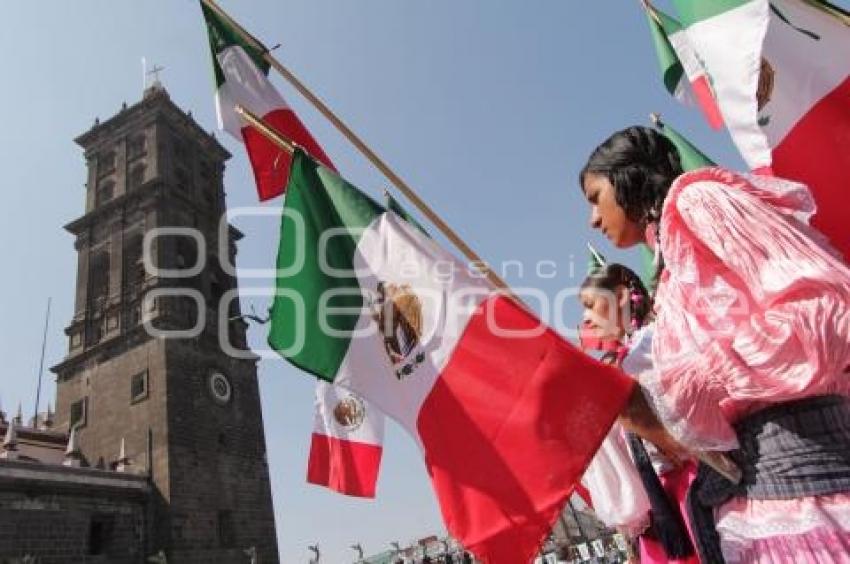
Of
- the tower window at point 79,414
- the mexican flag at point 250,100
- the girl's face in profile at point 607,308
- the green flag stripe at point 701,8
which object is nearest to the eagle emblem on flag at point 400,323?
the girl's face in profile at point 607,308

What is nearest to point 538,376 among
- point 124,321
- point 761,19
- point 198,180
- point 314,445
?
point 761,19

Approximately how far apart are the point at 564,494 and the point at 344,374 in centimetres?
150

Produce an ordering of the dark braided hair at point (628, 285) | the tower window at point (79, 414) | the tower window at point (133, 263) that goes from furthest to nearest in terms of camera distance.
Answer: the tower window at point (133, 263)
the tower window at point (79, 414)
the dark braided hair at point (628, 285)

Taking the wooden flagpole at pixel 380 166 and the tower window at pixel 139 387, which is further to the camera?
the tower window at pixel 139 387

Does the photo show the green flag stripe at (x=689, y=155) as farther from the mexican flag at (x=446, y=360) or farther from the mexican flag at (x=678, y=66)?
the mexican flag at (x=446, y=360)

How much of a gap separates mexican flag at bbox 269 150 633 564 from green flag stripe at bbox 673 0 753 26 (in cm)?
226

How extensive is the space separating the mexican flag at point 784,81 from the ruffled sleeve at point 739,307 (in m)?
1.63

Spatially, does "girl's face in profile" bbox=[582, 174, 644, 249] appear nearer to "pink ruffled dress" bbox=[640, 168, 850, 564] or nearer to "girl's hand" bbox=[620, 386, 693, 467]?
"pink ruffled dress" bbox=[640, 168, 850, 564]

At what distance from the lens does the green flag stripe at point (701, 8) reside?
3.70 m

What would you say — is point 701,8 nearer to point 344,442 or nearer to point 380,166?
point 380,166

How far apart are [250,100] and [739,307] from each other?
510 cm

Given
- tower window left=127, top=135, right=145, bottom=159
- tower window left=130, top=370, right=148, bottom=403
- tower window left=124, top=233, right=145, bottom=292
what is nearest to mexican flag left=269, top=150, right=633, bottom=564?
tower window left=130, top=370, right=148, bottom=403

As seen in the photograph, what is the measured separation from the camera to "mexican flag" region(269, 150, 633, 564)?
2.13 metres

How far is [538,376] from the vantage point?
222 centimetres
